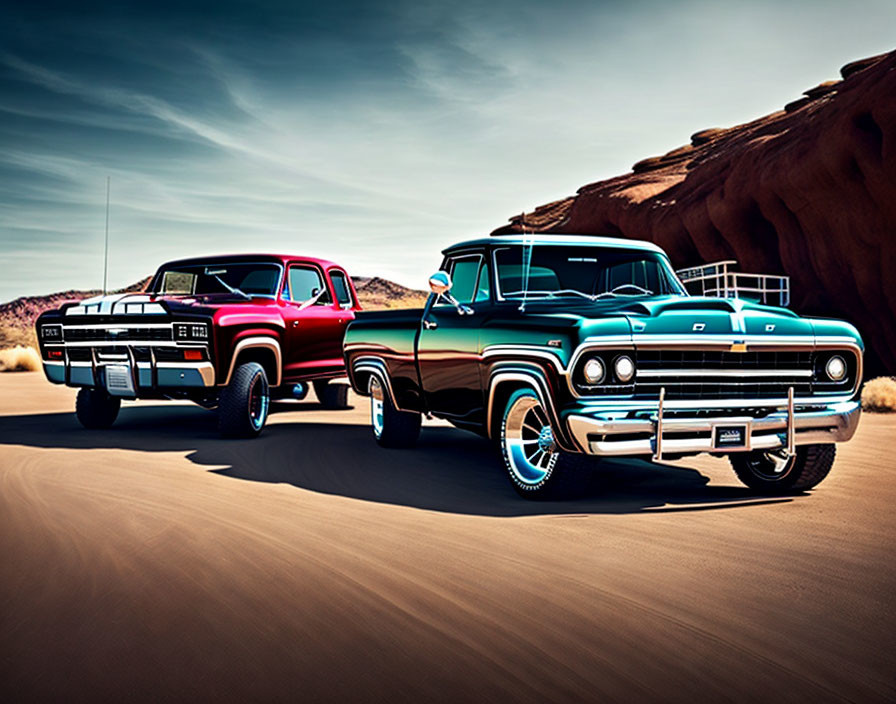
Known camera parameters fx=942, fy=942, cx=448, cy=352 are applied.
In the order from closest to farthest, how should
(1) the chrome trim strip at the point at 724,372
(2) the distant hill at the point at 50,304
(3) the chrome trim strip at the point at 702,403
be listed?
(3) the chrome trim strip at the point at 702,403, (1) the chrome trim strip at the point at 724,372, (2) the distant hill at the point at 50,304

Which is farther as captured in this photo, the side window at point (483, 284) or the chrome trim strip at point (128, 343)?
the chrome trim strip at point (128, 343)

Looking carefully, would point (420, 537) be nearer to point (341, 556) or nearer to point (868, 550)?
point (341, 556)

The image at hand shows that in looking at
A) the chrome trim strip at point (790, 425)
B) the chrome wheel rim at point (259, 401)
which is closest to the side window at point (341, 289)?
the chrome wheel rim at point (259, 401)

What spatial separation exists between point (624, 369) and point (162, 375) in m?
6.21

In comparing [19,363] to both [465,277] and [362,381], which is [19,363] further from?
[465,277]

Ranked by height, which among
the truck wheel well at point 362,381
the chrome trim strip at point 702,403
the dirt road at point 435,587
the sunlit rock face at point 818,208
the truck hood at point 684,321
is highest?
the sunlit rock face at point 818,208

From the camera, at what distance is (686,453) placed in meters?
6.34

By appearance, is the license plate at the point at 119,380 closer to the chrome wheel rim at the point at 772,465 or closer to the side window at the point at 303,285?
the side window at the point at 303,285

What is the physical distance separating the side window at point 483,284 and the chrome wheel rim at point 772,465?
264cm

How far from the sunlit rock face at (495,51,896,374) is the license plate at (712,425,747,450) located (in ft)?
59.2

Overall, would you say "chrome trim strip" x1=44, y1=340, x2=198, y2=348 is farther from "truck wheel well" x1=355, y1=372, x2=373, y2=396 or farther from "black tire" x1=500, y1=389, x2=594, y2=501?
"black tire" x1=500, y1=389, x2=594, y2=501

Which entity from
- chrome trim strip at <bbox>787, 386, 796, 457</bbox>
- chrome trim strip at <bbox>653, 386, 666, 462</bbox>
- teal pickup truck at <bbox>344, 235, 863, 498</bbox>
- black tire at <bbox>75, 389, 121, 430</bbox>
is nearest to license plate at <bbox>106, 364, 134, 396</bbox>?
black tire at <bbox>75, 389, 121, 430</bbox>

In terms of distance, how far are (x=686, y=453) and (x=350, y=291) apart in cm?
836

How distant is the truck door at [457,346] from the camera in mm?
7895
